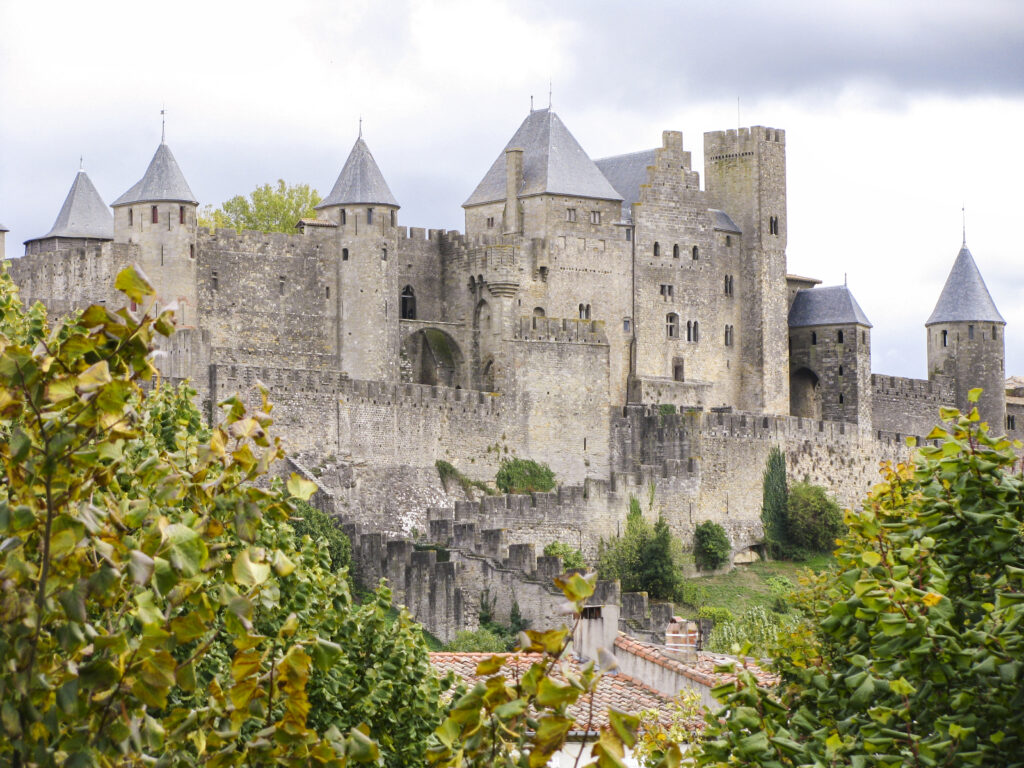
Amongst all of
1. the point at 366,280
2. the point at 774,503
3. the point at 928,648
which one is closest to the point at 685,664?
the point at 928,648

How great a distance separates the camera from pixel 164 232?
53656mm

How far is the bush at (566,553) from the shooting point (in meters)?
48.1

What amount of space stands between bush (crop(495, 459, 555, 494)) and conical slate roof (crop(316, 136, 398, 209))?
9.30m

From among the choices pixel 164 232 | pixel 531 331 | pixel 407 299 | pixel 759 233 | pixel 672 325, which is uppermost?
pixel 759 233

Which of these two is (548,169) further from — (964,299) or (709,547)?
(964,299)

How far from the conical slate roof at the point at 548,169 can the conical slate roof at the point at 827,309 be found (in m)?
10.6

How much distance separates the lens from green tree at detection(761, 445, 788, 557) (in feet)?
193

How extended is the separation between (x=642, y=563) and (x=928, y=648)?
134 feet

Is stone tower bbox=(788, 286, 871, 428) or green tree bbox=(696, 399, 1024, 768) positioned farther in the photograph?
stone tower bbox=(788, 286, 871, 428)

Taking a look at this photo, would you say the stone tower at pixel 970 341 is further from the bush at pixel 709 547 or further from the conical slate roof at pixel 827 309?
the bush at pixel 709 547

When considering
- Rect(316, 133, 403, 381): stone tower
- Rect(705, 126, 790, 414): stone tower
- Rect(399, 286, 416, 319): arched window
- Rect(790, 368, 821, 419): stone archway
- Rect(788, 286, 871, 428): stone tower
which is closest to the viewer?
Rect(316, 133, 403, 381): stone tower

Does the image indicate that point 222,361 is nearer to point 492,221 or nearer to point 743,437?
point 492,221

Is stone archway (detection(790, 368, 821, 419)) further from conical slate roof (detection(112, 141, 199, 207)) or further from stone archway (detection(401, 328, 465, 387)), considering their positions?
conical slate roof (detection(112, 141, 199, 207))

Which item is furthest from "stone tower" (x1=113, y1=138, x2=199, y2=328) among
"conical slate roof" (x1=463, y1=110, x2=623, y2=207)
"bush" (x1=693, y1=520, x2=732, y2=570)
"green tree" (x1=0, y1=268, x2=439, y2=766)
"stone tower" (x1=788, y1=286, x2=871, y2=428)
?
"green tree" (x1=0, y1=268, x2=439, y2=766)
